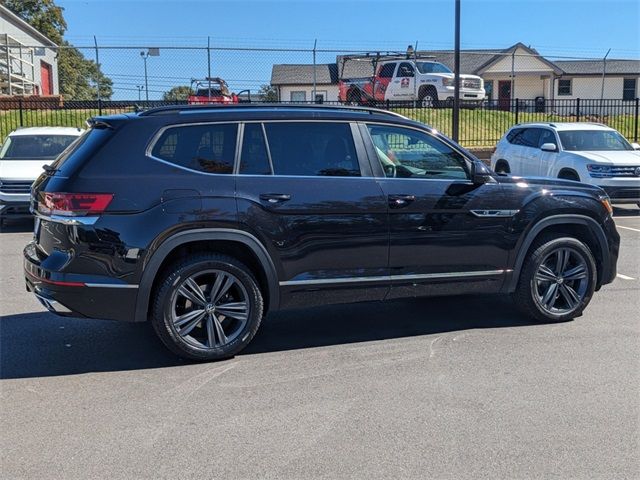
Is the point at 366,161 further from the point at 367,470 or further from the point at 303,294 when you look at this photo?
the point at 367,470

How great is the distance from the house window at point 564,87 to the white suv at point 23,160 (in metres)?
39.5

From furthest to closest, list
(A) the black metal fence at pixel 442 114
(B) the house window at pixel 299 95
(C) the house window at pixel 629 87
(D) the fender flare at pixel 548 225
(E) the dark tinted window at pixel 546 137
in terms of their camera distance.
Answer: (C) the house window at pixel 629 87 < (B) the house window at pixel 299 95 < (A) the black metal fence at pixel 442 114 < (E) the dark tinted window at pixel 546 137 < (D) the fender flare at pixel 548 225

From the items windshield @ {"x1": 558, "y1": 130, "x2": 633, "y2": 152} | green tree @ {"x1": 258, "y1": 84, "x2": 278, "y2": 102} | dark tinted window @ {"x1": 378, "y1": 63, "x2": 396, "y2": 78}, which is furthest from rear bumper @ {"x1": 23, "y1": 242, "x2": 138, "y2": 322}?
dark tinted window @ {"x1": 378, "y1": 63, "x2": 396, "y2": 78}

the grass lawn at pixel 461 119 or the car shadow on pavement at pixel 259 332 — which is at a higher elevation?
the grass lawn at pixel 461 119

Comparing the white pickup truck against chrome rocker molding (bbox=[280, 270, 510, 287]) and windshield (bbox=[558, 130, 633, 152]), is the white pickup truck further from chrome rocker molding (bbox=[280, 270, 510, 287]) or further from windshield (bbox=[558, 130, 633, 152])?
chrome rocker molding (bbox=[280, 270, 510, 287])

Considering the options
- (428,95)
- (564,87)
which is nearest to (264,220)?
(428,95)

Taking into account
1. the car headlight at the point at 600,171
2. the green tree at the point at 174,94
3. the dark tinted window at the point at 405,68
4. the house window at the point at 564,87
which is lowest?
the car headlight at the point at 600,171

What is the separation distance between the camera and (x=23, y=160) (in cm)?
1173

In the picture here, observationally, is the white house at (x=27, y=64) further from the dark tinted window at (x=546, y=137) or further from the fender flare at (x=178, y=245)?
the fender flare at (x=178, y=245)

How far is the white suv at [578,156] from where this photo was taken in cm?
1266

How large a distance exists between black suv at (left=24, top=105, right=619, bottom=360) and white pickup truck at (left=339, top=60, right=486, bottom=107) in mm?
17521

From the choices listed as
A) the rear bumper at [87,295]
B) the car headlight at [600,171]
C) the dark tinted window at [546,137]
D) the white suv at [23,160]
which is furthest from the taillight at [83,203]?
the dark tinted window at [546,137]

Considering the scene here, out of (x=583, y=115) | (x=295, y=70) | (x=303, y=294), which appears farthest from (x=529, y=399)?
(x=295, y=70)

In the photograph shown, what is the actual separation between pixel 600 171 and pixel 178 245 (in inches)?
411
